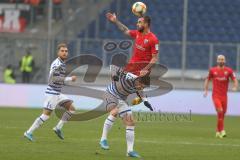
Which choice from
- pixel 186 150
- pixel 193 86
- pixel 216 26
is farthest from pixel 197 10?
pixel 186 150

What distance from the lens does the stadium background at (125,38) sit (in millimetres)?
31016

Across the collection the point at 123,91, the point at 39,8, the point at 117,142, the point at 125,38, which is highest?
the point at 39,8

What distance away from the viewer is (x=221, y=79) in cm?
2145

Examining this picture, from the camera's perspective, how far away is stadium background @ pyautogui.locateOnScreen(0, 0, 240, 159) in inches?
1221

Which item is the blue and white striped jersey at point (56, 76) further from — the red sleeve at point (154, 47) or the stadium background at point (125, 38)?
the stadium background at point (125, 38)

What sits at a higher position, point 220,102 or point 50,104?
point 50,104

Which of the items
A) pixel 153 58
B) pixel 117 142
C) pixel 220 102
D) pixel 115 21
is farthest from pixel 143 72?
pixel 220 102

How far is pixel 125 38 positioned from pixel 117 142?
16540 millimetres

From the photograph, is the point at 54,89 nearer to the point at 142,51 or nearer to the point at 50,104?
the point at 50,104

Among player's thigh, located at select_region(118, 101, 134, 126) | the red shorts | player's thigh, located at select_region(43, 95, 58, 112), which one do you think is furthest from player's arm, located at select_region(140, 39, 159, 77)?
the red shorts

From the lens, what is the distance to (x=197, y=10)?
34.1m

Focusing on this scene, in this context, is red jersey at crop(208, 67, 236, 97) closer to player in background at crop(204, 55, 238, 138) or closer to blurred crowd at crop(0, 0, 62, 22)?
player in background at crop(204, 55, 238, 138)

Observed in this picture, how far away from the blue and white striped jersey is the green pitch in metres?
1.16

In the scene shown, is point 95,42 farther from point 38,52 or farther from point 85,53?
point 38,52
